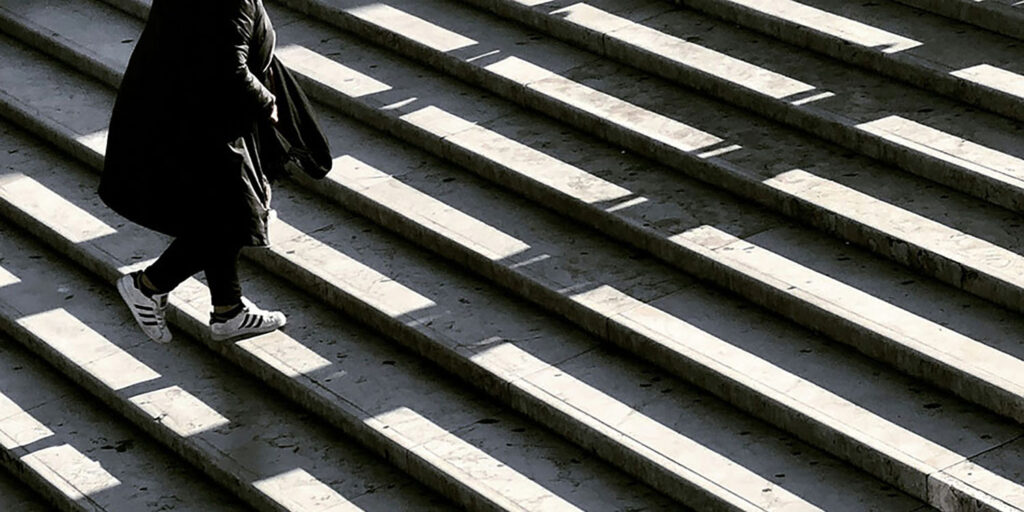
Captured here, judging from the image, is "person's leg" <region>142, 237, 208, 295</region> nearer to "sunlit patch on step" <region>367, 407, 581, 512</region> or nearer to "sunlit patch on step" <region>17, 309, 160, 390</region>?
"sunlit patch on step" <region>17, 309, 160, 390</region>

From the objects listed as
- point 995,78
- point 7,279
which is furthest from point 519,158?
point 7,279

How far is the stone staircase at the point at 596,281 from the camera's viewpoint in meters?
5.60

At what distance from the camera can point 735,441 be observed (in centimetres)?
561

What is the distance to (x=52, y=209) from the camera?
766 centimetres

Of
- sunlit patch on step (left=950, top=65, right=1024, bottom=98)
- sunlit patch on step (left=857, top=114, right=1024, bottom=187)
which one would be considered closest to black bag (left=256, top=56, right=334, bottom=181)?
sunlit patch on step (left=857, top=114, right=1024, bottom=187)

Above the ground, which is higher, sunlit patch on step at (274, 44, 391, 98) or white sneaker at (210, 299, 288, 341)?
sunlit patch on step at (274, 44, 391, 98)

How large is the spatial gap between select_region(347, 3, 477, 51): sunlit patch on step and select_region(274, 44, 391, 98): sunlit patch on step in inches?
11.6

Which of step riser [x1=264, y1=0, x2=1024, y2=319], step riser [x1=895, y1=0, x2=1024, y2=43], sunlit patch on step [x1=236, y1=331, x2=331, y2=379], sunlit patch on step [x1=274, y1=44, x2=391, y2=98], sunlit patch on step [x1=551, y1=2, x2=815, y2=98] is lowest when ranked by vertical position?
sunlit patch on step [x1=236, y1=331, x2=331, y2=379]

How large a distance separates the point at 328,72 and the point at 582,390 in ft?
9.11

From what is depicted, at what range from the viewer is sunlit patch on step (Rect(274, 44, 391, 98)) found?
7918 mm

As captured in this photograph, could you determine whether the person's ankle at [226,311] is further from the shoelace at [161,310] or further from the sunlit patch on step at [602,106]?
the sunlit patch on step at [602,106]

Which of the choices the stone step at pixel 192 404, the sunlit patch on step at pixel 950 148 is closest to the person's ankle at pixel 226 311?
the stone step at pixel 192 404

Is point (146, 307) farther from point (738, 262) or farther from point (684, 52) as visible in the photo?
point (684, 52)

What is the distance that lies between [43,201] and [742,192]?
125 inches
